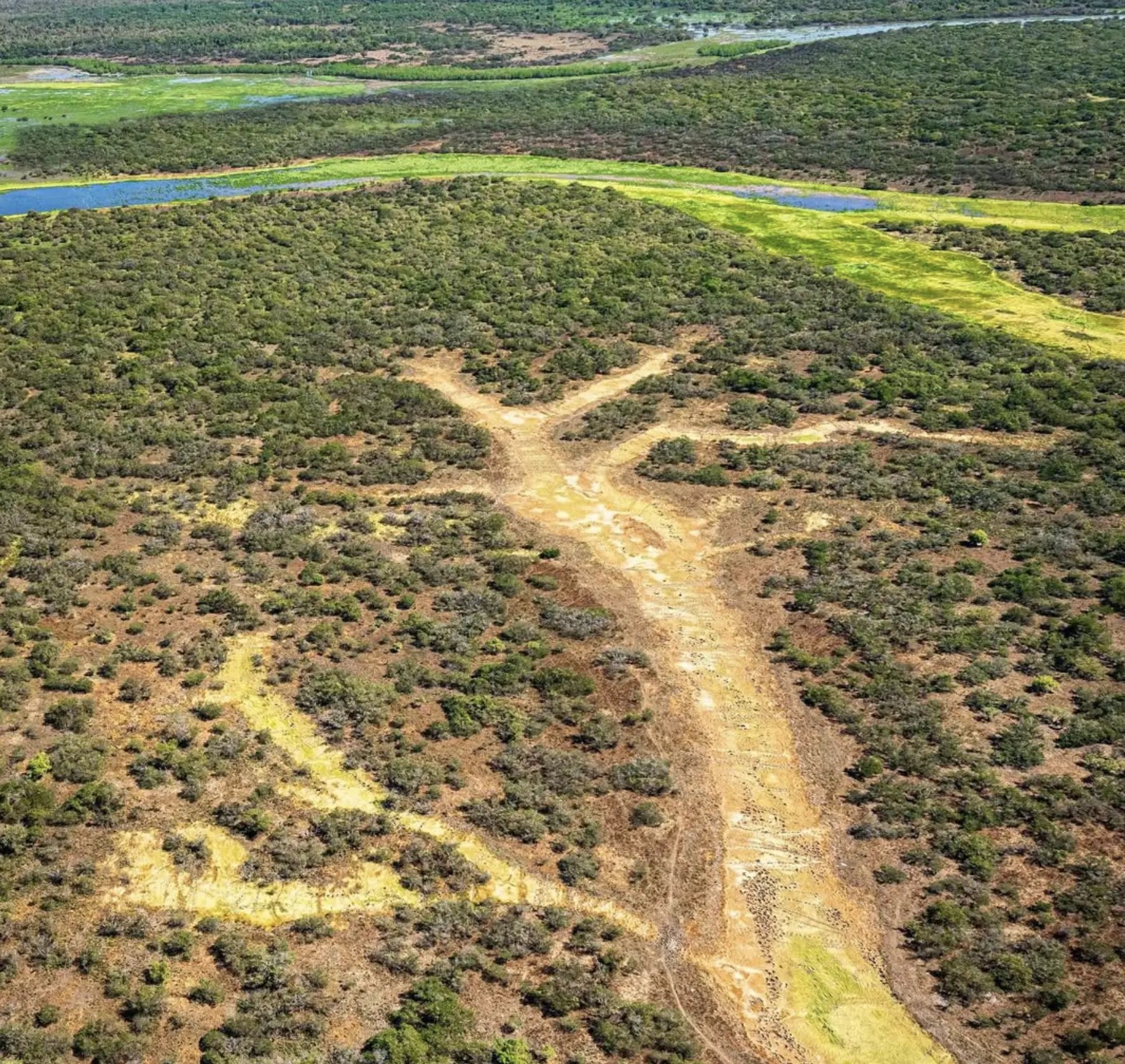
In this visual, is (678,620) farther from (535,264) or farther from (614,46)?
(614,46)

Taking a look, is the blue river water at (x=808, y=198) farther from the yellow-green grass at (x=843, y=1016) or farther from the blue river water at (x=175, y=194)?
the yellow-green grass at (x=843, y=1016)

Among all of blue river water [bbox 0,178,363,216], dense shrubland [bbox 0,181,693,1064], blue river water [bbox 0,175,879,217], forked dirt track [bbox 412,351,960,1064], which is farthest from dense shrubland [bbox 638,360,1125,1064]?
blue river water [bbox 0,178,363,216]

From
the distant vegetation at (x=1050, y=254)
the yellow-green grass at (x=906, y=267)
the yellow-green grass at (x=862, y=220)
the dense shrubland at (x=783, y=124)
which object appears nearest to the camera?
the yellow-green grass at (x=906, y=267)

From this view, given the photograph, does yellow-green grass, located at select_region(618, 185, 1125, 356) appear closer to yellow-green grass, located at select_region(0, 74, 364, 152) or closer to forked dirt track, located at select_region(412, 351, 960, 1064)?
forked dirt track, located at select_region(412, 351, 960, 1064)

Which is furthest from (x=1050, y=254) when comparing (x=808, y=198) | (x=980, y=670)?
(x=980, y=670)

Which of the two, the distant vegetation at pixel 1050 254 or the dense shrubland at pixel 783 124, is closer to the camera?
the distant vegetation at pixel 1050 254

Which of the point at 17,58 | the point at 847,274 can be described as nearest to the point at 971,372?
the point at 847,274

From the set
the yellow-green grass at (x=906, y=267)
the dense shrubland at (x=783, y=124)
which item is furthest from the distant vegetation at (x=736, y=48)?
the yellow-green grass at (x=906, y=267)

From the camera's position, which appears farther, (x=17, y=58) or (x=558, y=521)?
(x=17, y=58)
